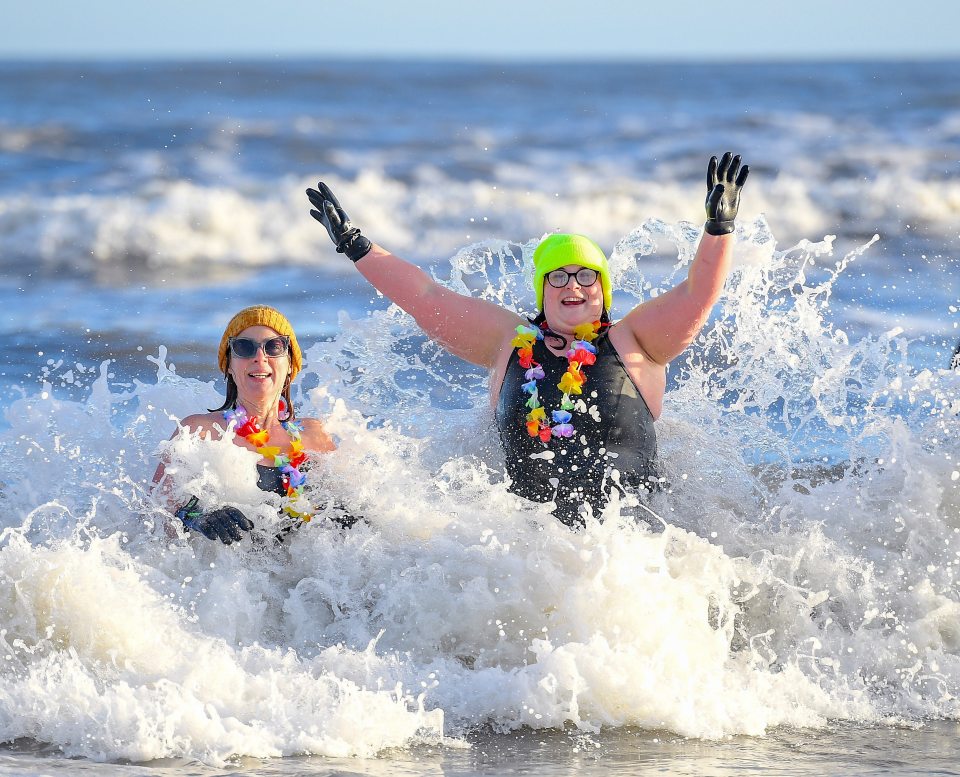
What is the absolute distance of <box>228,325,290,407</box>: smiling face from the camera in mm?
5199

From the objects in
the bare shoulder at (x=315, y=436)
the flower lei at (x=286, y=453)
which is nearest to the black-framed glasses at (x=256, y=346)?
the flower lei at (x=286, y=453)

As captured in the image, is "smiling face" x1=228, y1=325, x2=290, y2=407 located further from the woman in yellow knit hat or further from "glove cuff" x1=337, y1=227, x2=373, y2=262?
"glove cuff" x1=337, y1=227, x2=373, y2=262

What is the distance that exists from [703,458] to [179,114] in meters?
20.7

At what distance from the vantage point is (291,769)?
3.69m

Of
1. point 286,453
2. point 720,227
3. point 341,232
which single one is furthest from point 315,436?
point 720,227

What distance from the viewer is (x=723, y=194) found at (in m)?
4.70

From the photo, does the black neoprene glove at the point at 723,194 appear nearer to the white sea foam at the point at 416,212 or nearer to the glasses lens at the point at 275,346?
the glasses lens at the point at 275,346

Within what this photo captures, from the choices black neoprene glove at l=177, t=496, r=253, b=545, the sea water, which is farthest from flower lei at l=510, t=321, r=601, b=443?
black neoprene glove at l=177, t=496, r=253, b=545

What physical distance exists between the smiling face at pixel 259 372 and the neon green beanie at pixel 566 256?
1067 mm

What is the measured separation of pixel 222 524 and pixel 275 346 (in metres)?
0.81

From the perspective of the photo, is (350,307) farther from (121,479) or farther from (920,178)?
(920,178)

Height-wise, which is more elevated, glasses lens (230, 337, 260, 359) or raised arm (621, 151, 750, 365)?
raised arm (621, 151, 750, 365)

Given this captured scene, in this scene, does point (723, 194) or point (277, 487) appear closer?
point (723, 194)

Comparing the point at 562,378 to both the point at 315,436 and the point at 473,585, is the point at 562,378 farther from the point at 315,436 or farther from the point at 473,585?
the point at 315,436
